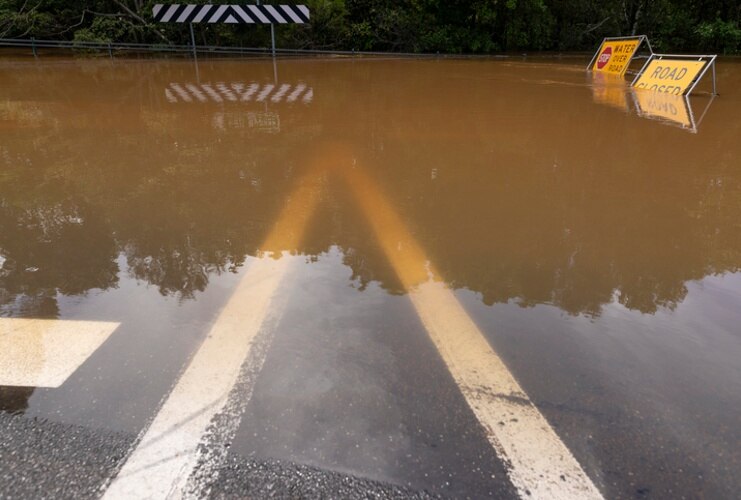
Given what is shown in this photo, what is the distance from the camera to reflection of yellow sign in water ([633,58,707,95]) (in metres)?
10.2

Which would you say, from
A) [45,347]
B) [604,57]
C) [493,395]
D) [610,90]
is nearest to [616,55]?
[604,57]

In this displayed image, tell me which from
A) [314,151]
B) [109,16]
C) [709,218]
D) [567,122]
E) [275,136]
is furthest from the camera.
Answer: [109,16]

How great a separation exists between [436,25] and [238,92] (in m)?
13.9

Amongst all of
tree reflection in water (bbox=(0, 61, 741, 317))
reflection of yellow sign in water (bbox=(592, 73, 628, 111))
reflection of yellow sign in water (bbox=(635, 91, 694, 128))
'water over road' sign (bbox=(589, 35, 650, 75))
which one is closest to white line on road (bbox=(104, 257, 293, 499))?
tree reflection in water (bbox=(0, 61, 741, 317))

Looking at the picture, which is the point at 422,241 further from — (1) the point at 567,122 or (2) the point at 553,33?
(2) the point at 553,33

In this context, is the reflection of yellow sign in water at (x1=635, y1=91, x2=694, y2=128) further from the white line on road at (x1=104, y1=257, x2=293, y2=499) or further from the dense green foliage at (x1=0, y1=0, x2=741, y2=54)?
the dense green foliage at (x1=0, y1=0, x2=741, y2=54)

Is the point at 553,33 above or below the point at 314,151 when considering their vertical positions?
above

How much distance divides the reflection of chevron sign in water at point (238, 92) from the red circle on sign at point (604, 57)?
9.88 m

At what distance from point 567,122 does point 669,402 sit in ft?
20.9

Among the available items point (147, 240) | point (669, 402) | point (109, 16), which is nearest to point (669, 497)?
point (669, 402)

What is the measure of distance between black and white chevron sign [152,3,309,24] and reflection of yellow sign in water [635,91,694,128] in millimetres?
11124

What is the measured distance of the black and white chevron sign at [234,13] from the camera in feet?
53.2

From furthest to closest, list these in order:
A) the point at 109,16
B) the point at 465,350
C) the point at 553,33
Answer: the point at 553,33 → the point at 109,16 → the point at 465,350

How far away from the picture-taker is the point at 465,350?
2.51 meters
